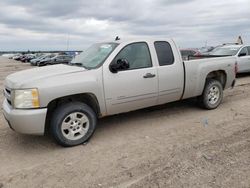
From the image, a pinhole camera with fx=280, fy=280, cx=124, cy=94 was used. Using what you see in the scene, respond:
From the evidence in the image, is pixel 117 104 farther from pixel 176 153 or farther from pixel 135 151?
pixel 176 153

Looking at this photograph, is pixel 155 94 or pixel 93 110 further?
pixel 155 94

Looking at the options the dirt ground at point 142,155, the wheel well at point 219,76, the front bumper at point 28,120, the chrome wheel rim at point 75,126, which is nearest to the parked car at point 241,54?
the wheel well at point 219,76

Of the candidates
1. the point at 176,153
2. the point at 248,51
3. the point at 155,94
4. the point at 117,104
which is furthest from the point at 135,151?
the point at 248,51

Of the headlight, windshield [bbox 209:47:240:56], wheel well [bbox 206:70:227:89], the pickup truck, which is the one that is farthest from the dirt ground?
windshield [bbox 209:47:240:56]

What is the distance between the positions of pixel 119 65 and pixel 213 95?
2906 mm

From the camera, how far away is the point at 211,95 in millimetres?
6738

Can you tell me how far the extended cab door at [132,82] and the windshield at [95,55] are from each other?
7.9 inches

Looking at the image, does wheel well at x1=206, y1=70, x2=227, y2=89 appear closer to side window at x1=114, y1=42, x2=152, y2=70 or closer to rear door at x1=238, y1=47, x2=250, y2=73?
side window at x1=114, y1=42, x2=152, y2=70

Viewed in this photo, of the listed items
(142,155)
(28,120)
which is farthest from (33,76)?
(142,155)

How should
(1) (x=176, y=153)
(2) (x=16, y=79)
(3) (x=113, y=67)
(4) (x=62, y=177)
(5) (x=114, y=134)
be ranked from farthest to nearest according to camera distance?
(5) (x=114, y=134)
(3) (x=113, y=67)
(2) (x=16, y=79)
(1) (x=176, y=153)
(4) (x=62, y=177)

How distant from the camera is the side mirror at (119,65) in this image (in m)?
4.98

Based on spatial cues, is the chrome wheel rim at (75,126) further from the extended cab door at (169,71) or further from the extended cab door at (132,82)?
the extended cab door at (169,71)

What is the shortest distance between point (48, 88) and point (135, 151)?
169 centimetres

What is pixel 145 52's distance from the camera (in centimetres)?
555
